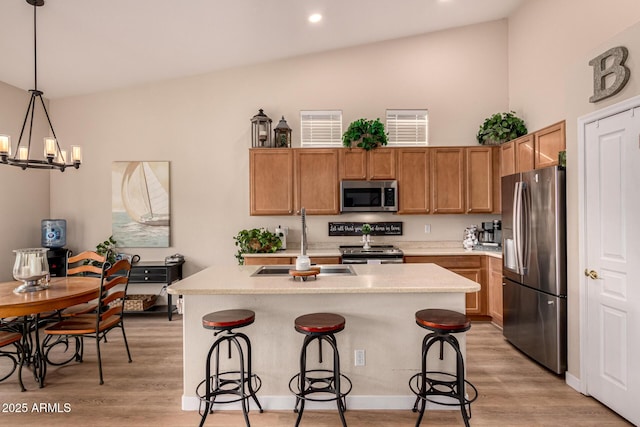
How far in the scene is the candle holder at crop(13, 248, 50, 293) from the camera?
2.76m

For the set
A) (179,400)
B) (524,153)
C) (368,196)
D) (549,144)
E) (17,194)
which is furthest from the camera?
(368,196)

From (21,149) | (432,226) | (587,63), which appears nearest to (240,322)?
(21,149)

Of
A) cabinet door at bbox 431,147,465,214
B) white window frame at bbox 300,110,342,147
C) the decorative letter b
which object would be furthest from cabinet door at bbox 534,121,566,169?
white window frame at bbox 300,110,342,147

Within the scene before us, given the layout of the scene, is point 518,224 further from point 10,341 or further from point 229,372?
point 10,341

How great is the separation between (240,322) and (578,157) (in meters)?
2.80

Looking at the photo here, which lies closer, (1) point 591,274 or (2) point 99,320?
(1) point 591,274

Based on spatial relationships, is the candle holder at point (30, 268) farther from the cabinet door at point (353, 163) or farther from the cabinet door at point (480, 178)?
the cabinet door at point (480, 178)

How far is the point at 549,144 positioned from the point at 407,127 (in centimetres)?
199

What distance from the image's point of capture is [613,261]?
7.91 feet

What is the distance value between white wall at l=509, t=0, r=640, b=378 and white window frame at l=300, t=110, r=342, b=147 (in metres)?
2.52

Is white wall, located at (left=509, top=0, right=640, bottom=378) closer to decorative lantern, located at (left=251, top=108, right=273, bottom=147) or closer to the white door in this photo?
the white door

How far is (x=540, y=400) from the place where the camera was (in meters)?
2.59

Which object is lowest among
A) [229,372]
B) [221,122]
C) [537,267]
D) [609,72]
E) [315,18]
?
[229,372]

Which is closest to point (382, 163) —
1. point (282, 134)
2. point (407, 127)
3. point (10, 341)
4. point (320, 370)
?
point (407, 127)
